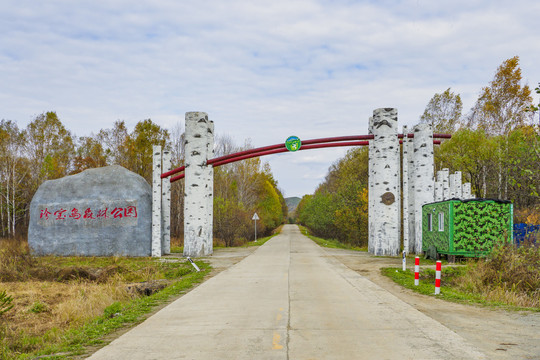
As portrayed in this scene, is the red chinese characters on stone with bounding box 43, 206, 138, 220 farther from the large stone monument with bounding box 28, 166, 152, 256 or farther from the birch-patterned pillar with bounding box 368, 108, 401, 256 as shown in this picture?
the birch-patterned pillar with bounding box 368, 108, 401, 256

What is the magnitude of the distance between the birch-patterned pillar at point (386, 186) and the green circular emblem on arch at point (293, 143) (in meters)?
4.42

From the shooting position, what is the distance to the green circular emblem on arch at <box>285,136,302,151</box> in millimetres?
26984

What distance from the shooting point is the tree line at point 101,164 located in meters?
43.5

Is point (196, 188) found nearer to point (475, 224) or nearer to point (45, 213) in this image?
point (45, 213)

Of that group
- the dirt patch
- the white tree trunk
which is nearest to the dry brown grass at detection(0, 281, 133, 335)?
the dirt patch

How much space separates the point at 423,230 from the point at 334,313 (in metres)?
16.9

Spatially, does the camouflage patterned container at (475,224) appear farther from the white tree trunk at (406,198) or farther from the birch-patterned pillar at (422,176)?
the white tree trunk at (406,198)

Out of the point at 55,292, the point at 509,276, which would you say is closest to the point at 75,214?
the point at 55,292

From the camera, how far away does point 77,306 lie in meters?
11.7

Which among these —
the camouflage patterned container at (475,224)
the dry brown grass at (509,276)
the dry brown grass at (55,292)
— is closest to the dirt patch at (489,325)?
the dry brown grass at (509,276)

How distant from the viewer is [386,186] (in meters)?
25.5

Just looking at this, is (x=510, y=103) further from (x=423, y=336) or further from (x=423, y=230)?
(x=423, y=336)

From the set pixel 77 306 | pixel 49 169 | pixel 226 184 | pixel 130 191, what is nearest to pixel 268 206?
pixel 226 184

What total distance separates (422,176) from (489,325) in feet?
60.4
